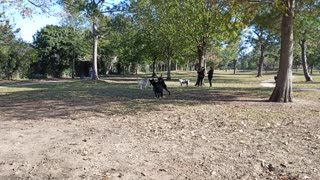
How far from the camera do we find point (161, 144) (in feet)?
25.2

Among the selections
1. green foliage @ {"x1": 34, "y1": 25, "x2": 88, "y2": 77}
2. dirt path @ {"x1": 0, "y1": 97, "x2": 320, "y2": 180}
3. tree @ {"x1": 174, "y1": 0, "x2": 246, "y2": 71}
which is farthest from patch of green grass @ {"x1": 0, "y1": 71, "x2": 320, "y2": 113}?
green foliage @ {"x1": 34, "y1": 25, "x2": 88, "y2": 77}

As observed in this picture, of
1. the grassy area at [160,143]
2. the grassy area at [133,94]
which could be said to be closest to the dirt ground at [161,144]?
the grassy area at [160,143]

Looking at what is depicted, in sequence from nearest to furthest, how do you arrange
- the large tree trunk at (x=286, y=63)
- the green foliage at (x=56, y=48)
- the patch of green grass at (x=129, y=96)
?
1. the patch of green grass at (x=129, y=96)
2. the large tree trunk at (x=286, y=63)
3. the green foliage at (x=56, y=48)

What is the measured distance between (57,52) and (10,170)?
45.9 metres

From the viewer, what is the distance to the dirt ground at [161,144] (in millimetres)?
5945

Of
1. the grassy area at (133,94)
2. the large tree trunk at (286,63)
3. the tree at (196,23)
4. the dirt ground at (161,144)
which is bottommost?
the dirt ground at (161,144)

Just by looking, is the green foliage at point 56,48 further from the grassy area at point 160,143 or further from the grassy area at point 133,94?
the grassy area at point 160,143

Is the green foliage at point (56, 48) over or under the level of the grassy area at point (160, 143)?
over

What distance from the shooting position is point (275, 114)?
1152 cm

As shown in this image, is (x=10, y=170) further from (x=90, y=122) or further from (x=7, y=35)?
(x=7, y=35)

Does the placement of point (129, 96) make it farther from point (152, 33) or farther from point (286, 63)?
point (152, 33)

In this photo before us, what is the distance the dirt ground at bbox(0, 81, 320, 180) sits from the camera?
19.5 feet

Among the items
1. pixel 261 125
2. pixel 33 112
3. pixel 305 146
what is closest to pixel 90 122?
pixel 33 112

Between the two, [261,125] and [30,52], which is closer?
[261,125]
